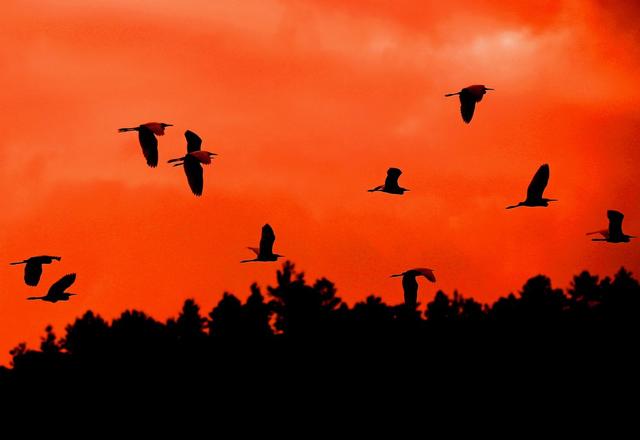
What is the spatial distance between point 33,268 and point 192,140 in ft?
17.5

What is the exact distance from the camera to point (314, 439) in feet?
297

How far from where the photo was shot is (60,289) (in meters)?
41.0

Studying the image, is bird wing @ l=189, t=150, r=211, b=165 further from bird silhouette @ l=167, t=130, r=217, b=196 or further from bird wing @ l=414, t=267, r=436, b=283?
bird wing @ l=414, t=267, r=436, b=283

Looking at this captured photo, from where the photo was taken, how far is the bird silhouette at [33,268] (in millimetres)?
40438

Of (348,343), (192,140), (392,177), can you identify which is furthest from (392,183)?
(348,343)

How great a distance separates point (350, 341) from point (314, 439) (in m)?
14.7

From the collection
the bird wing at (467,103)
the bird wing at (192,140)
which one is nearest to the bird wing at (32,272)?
the bird wing at (192,140)

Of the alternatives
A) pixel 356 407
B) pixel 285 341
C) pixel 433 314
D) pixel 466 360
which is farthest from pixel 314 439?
pixel 433 314

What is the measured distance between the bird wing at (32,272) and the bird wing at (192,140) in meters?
5.07

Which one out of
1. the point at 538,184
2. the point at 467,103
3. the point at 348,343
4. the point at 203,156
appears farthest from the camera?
the point at 348,343

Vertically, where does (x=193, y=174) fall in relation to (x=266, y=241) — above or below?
above

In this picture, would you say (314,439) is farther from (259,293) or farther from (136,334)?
(259,293)

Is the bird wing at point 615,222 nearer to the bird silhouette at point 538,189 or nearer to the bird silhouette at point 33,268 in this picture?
the bird silhouette at point 538,189

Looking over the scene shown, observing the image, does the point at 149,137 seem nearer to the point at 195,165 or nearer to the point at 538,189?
the point at 195,165
